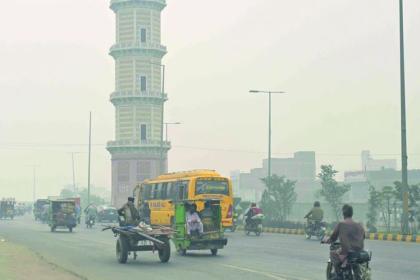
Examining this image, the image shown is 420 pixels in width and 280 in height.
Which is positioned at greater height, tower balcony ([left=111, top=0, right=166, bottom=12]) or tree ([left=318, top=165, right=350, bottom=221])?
tower balcony ([left=111, top=0, right=166, bottom=12])

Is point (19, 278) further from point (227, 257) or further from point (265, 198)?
point (265, 198)

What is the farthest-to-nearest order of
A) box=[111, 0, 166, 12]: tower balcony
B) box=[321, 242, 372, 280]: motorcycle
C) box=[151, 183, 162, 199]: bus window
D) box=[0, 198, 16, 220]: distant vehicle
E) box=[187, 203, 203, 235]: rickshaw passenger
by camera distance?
box=[111, 0, 166, 12]: tower balcony → box=[0, 198, 16, 220]: distant vehicle → box=[151, 183, 162, 199]: bus window → box=[187, 203, 203, 235]: rickshaw passenger → box=[321, 242, 372, 280]: motorcycle

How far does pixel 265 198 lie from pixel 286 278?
138 ft

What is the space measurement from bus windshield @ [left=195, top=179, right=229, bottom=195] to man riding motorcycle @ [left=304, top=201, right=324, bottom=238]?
19.2 feet

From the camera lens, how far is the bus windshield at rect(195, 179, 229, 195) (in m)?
37.9

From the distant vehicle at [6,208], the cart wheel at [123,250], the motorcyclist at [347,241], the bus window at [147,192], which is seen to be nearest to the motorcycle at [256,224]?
the bus window at [147,192]

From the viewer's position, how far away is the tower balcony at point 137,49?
91938 mm

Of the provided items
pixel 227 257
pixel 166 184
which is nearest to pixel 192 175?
pixel 166 184

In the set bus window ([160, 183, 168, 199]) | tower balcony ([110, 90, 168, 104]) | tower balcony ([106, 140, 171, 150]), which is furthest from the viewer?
tower balcony ([106, 140, 171, 150])

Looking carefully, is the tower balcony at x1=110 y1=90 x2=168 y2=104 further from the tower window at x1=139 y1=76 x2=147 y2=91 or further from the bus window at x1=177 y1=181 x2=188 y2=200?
the bus window at x1=177 y1=181 x2=188 y2=200

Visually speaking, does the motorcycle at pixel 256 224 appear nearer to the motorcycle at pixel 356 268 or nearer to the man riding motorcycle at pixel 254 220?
the man riding motorcycle at pixel 254 220

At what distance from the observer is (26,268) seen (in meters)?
18.8

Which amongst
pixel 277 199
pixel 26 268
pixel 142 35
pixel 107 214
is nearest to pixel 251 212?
pixel 277 199

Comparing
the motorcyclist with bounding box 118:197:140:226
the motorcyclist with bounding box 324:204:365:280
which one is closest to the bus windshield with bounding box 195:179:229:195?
the motorcyclist with bounding box 118:197:140:226
